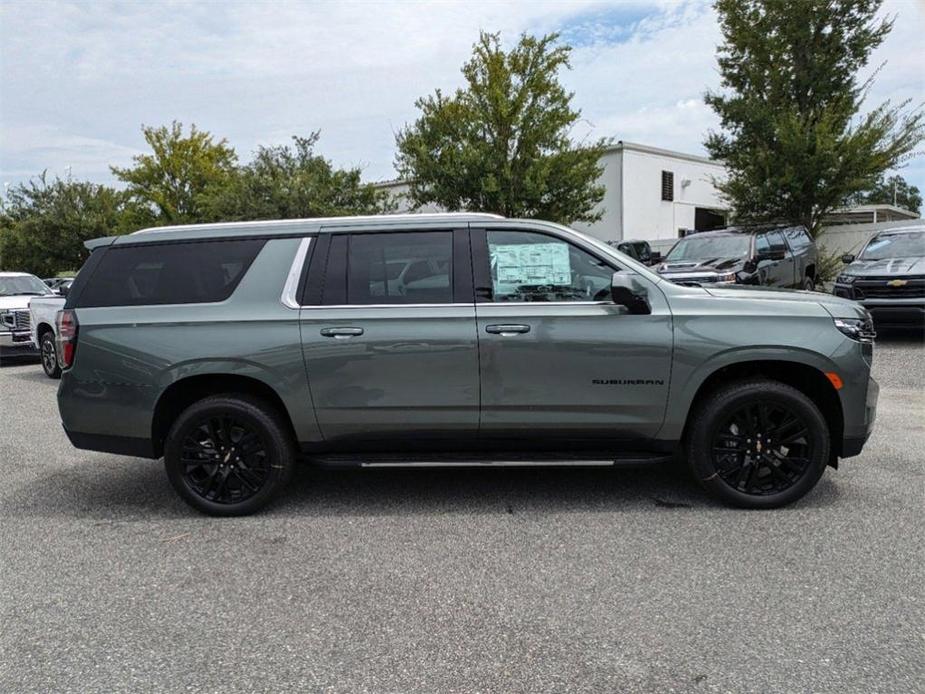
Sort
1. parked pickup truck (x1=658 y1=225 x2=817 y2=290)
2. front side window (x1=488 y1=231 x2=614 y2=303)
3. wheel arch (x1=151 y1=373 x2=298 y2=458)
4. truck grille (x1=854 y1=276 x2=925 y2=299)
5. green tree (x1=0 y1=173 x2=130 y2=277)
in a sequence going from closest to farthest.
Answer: front side window (x1=488 y1=231 x2=614 y2=303) → wheel arch (x1=151 y1=373 x2=298 y2=458) → truck grille (x1=854 y1=276 x2=925 y2=299) → parked pickup truck (x1=658 y1=225 x2=817 y2=290) → green tree (x1=0 y1=173 x2=130 y2=277)

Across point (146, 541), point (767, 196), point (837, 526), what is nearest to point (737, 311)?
point (837, 526)

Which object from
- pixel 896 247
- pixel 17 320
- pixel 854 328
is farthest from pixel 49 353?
pixel 896 247

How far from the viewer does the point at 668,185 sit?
26422 mm

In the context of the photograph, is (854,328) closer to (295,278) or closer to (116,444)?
(295,278)

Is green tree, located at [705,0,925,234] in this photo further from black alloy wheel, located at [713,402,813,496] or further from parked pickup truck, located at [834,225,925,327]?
black alloy wheel, located at [713,402,813,496]

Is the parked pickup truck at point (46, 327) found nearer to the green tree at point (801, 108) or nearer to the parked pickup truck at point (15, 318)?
the parked pickup truck at point (15, 318)

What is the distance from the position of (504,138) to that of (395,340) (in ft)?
49.4

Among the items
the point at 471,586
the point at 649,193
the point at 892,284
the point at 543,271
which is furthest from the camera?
the point at 649,193

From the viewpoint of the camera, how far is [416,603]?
322cm

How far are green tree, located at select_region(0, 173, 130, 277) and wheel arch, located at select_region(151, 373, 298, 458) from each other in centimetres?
3065

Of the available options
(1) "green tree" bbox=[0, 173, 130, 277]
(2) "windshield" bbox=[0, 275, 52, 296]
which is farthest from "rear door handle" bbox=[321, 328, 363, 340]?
(1) "green tree" bbox=[0, 173, 130, 277]

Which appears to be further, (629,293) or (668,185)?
(668,185)

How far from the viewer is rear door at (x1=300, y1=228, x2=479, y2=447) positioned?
4.20 m

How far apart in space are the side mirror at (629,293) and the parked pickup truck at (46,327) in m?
9.49
